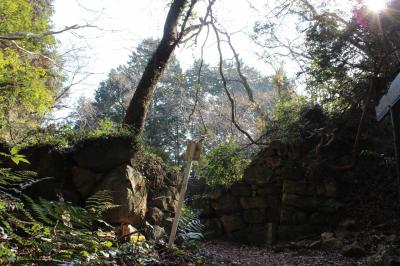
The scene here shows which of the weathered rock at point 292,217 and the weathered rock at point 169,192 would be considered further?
the weathered rock at point 292,217

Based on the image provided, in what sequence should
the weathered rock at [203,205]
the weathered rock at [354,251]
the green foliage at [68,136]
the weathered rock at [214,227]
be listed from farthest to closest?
the weathered rock at [203,205] < the weathered rock at [214,227] < the green foliage at [68,136] < the weathered rock at [354,251]

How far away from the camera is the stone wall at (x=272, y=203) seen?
27.0ft

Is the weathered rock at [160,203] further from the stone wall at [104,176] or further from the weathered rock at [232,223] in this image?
the weathered rock at [232,223]

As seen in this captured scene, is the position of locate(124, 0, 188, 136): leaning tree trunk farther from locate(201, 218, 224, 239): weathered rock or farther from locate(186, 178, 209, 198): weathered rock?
locate(186, 178, 209, 198): weathered rock

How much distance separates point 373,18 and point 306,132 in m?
3.85

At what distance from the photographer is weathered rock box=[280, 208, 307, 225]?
27.0 feet

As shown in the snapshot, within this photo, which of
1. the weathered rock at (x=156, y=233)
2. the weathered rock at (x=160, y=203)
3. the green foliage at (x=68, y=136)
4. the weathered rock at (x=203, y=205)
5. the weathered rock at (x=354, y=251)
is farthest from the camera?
the weathered rock at (x=203, y=205)

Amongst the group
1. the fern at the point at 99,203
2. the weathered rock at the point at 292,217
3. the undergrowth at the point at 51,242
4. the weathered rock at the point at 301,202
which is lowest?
the undergrowth at the point at 51,242

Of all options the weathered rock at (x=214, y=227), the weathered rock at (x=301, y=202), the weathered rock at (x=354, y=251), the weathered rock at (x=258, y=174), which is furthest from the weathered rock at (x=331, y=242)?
the weathered rock at (x=214, y=227)

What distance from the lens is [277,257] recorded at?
6629 mm

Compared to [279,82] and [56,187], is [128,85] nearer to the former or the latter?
[279,82]

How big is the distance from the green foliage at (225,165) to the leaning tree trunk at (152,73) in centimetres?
283

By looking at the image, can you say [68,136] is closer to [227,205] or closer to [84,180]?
[84,180]

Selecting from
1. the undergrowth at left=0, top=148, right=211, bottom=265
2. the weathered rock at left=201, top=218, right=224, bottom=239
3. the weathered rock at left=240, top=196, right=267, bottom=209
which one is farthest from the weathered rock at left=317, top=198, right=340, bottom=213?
the undergrowth at left=0, top=148, right=211, bottom=265
